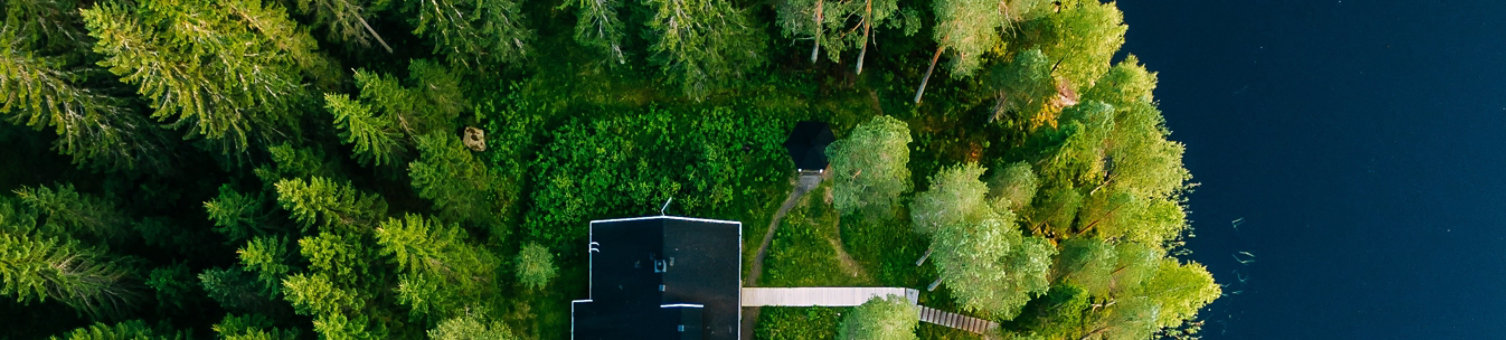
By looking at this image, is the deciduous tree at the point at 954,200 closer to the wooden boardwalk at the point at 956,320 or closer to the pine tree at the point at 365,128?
the wooden boardwalk at the point at 956,320

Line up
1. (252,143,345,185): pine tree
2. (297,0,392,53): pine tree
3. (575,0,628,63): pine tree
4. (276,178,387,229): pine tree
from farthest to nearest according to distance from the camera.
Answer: (575,0,628,63): pine tree < (297,0,392,53): pine tree < (252,143,345,185): pine tree < (276,178,387,229): pine tree

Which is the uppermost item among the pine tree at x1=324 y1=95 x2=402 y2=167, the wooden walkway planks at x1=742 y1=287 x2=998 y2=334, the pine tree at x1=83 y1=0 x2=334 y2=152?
the pine tree at x1=83 y1=0 x2=334 y2=152

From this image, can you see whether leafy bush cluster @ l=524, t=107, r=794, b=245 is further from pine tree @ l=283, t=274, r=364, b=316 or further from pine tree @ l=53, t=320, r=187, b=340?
pine tree @ l=53, t=320, r=187, b=340

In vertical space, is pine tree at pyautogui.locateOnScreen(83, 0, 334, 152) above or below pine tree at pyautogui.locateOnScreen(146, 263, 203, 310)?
above

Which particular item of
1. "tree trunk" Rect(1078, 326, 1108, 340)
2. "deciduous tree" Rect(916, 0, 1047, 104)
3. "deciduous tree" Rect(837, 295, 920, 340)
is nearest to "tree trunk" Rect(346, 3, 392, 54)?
"deciduous tree" Rect(916, 0, 1047, 104)

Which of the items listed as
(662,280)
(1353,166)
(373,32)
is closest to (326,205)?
(373,32)

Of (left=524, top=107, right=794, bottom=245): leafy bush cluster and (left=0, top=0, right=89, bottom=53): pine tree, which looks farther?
(left=524, top=107, right=794, bottom=245): leafy bush cluster

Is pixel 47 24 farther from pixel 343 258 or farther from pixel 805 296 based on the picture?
pixel 805 296
